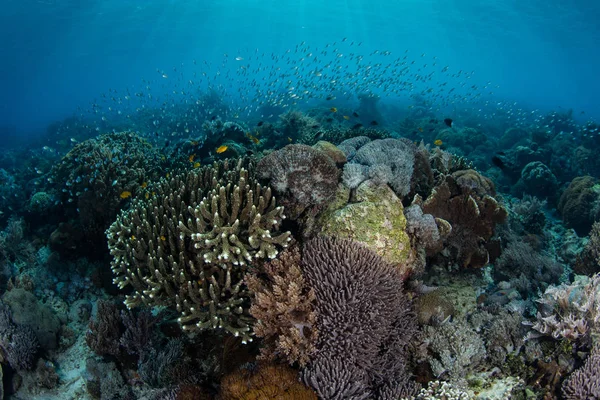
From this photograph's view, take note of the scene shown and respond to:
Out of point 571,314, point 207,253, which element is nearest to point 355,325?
point 207,253

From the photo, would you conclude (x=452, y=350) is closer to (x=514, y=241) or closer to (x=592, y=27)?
(x=514, y=241)

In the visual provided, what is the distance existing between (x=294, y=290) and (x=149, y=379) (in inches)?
116

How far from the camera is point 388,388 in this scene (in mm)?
4105

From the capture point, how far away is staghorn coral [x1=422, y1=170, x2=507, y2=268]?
641 centimetres

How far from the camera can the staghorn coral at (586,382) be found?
404cm

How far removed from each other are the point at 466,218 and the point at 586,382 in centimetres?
317

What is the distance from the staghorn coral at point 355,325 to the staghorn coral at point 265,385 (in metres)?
0.17

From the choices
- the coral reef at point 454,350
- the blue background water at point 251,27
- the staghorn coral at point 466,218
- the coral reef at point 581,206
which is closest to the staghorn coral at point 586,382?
the coral reef at point 454,350

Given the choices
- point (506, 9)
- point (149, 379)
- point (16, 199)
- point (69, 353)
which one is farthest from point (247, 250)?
point (506, 9)

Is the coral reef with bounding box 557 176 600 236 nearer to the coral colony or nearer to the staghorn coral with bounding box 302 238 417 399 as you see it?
the coral colony

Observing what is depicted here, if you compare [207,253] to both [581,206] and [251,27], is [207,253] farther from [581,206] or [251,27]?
[251,27]

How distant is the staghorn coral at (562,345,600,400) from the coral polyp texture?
13.7ft

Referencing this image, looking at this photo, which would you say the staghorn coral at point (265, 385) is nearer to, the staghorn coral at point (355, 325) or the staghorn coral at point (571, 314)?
the staghorn coral at point (355, 325)

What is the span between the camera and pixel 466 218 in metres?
6.56
